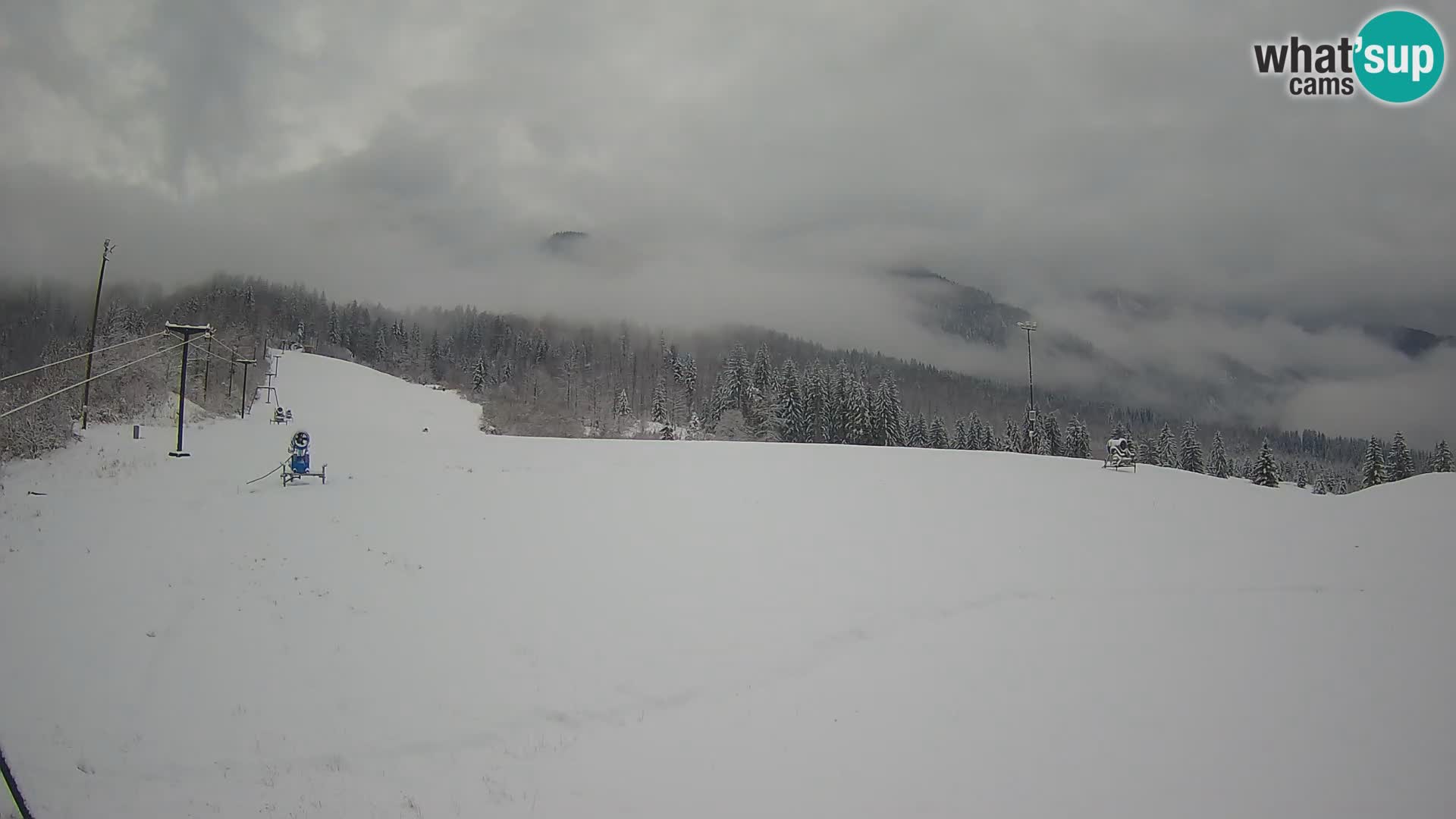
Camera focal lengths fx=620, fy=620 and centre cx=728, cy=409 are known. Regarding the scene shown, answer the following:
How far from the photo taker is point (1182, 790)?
7.74m

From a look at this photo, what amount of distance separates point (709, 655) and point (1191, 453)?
327 ft

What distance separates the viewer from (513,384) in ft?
474

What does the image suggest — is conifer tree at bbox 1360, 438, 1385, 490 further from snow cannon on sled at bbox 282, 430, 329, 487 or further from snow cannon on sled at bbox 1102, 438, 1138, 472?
snow cannon on sled at bbox 282, 430, 329, 487

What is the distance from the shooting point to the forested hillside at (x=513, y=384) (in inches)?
1443

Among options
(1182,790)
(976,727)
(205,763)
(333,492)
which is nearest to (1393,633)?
(1182,790)

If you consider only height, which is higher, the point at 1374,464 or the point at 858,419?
the point at 858,419

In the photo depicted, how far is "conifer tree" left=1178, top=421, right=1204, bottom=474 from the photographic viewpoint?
280ft

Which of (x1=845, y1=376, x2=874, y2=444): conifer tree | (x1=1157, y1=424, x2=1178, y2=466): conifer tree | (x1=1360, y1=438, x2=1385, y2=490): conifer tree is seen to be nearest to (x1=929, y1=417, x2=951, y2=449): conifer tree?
(x1=845, y1=376, x2=874, y2=444): conifer tree

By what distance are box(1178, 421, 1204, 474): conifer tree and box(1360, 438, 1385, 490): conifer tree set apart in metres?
16.1

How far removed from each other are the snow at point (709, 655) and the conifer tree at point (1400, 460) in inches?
2634

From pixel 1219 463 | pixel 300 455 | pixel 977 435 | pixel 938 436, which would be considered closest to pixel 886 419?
pixel 938 436

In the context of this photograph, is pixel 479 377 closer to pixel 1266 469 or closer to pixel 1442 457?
pixel 1266 469

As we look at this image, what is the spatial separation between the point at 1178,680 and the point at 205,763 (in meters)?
14.8

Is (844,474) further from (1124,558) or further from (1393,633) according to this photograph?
(1393,633)
